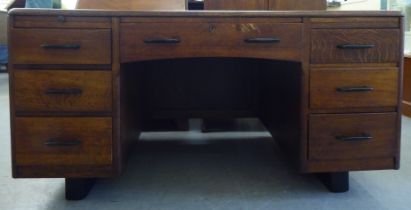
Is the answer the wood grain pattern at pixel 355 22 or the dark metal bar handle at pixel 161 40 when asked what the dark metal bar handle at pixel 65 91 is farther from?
the wood grain pattern at pixel 355 22

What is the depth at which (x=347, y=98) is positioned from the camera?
1145 millimetres

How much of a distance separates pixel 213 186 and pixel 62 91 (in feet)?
1.75

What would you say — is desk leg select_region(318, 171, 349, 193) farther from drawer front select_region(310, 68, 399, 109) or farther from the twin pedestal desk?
drawer front select_region(310, 68, 399, 109)

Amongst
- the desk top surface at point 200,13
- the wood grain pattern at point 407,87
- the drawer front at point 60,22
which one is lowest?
the wood grain pattern at point 407,87

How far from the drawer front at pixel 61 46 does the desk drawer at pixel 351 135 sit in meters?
0.59

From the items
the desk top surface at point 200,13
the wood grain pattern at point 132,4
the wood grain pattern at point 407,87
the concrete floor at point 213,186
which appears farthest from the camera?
the wood grain pattern at point 407,87

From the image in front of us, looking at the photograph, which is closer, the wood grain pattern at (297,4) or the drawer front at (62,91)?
the drawer front at (62,91)

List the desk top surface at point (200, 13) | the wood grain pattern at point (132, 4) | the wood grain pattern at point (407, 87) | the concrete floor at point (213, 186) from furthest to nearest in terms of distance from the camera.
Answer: the wood grain pattern at point (407, 87), the wood grain pattern at point (132, 4), the concrete floor at point (213, 186), the desk top surface at point (200, 13)

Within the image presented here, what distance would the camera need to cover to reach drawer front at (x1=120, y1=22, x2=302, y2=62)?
3.56 feet

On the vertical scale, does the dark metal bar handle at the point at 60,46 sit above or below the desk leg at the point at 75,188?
above

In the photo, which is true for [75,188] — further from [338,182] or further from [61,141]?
[338,182]

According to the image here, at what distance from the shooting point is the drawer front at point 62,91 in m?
1.08

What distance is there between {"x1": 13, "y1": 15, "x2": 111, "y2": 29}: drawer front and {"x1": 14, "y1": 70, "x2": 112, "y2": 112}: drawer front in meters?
0.12

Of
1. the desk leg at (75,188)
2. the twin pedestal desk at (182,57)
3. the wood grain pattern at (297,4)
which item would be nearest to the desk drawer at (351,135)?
the twin pedestal desk at (182,57)
